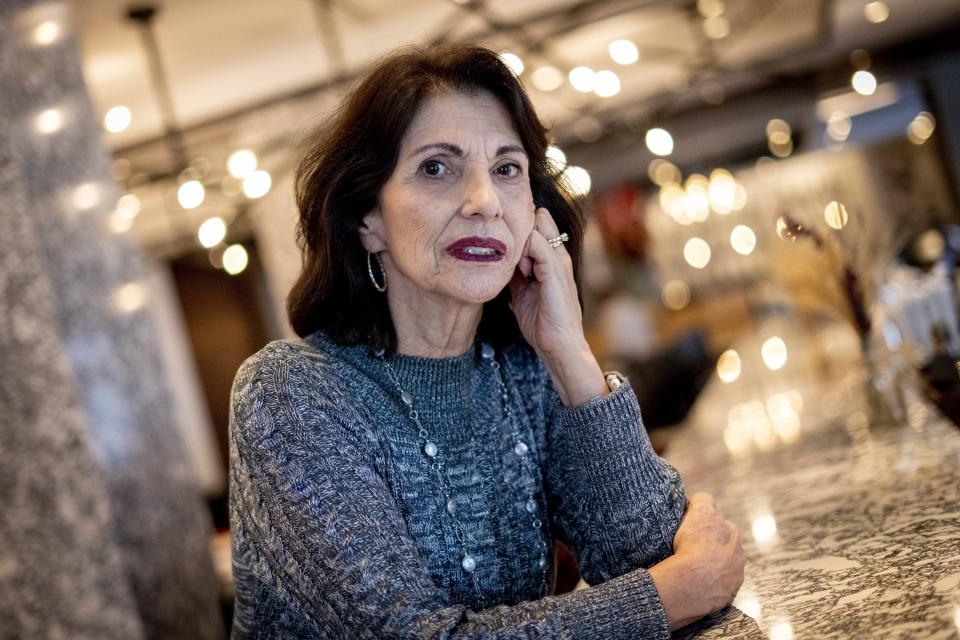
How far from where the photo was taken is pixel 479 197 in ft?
5.69

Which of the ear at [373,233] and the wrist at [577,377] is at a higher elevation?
the ear at [373,233]

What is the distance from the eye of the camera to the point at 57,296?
11.2 feet

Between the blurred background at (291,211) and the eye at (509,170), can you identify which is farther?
the blurred background at (291,211)

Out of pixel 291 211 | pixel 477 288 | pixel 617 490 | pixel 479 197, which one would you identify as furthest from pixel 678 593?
pixel 291 211

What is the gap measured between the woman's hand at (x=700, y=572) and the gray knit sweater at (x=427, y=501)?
0.04 m

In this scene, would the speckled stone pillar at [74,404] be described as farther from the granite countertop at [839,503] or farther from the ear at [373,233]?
the granite countertop at [839,503]

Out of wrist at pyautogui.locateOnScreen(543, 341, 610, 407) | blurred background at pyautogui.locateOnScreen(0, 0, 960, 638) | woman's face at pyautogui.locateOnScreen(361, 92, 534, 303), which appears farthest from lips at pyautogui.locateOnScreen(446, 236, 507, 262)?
blurred background at pyautogui.locateOnScreen(0, 0, 960, 638)

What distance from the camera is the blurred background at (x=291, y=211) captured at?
3111mm

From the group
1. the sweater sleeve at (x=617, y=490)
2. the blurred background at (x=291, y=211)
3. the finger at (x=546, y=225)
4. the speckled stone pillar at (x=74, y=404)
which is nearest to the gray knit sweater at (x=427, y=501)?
the sweater sleeve at (x=617, y=490)

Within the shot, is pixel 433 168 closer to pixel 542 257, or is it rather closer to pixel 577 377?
pixel 542 257

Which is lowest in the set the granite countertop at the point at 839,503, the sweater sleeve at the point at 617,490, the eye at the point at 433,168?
the granite countertop at the point at 839,503

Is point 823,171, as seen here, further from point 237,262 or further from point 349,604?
point 349,604

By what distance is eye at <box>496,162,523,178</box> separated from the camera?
1.86m

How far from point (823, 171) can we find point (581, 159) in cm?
384
